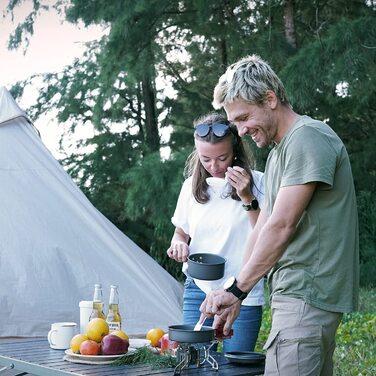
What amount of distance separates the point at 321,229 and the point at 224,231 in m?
0.92

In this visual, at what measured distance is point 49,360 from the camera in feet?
8.30

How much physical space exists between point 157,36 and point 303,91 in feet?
9.56

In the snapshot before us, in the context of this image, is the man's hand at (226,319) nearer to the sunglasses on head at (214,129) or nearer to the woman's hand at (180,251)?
the woman's hand at (180,251)

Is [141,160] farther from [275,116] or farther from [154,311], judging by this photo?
[275,116]

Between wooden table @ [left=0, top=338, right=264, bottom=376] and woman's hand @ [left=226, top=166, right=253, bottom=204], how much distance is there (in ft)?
1.90

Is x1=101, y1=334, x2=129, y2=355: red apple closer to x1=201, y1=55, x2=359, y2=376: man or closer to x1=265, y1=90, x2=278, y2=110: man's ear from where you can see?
x1=201, y1=55, x2=359, y2=376: man

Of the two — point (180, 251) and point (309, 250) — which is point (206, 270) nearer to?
point (180, 251)

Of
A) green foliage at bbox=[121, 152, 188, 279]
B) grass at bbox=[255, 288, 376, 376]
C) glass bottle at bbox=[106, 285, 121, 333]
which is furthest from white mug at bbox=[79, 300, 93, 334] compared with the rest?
green foliage at bbox=[121, 152, 188, 279]

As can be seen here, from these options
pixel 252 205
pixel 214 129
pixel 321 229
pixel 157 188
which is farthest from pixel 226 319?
pixel 157 188

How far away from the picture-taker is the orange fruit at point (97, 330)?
260cm

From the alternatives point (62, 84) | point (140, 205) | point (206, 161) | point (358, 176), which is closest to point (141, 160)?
point (140, 205)

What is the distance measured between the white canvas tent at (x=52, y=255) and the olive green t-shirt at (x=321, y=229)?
9.62 feet

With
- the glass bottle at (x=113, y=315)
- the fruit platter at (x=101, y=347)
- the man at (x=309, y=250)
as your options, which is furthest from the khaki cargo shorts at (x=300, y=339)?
the glass bottle at (x=113, y=315)

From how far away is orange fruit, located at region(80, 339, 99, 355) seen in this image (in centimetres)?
252
